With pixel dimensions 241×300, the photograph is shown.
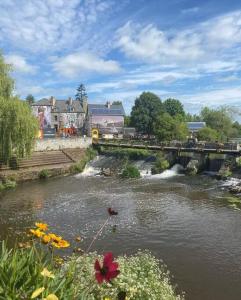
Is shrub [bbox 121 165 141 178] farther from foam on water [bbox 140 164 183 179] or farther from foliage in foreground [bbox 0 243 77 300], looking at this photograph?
foliage in foreground [bbox 0 243 77 300]

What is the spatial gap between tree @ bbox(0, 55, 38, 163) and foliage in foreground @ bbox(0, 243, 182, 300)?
75.1 feet

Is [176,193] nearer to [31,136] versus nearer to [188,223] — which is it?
A: [188,223]

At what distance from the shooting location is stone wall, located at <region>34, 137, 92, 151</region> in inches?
1809

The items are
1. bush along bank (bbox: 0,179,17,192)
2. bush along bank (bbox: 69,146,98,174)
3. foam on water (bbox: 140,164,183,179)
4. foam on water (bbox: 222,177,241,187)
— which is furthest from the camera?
bush along bank (bbox: 69,146,98,174)

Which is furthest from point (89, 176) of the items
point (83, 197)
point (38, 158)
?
point (83, 197)

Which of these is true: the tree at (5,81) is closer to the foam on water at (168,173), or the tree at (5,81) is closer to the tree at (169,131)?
the foam on water at (168,173)

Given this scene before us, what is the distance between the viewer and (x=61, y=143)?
4856 centimetres

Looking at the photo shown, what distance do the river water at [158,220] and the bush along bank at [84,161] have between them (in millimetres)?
6693

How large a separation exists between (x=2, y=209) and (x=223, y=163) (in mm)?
22234

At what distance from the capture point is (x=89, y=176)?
3919cm

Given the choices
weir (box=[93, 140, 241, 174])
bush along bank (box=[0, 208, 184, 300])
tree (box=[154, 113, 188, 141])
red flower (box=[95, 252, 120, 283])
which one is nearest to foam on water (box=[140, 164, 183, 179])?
weir (box=[93, 140, 241, 174])

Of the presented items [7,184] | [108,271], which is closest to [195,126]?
[7,184]

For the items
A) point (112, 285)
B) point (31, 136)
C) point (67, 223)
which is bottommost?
point (67, 223)

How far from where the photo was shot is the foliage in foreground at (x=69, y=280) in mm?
5908
